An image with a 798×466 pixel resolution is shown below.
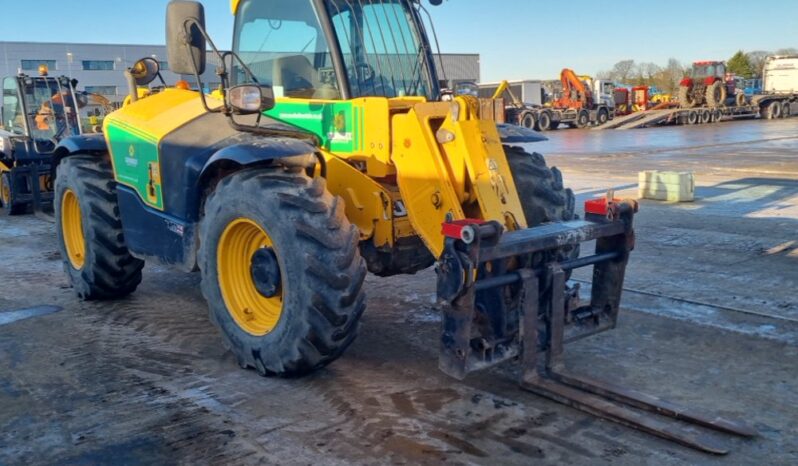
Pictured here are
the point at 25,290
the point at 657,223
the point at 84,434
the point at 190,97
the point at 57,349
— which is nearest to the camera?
the point at 84,434

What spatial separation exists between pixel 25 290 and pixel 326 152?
402 centimetres

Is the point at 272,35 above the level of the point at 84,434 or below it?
above

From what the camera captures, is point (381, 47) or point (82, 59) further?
point (82, 59)

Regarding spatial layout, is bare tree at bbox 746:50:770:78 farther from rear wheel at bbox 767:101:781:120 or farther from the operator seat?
the operator seat

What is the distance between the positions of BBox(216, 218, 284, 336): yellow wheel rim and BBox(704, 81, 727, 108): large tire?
38554 millimetres

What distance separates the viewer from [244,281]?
493 cm

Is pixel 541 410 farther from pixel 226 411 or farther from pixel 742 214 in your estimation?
pixel 742 214

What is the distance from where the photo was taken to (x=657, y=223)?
9867 millimetres

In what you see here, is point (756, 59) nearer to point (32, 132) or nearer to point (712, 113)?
point (712, 113)

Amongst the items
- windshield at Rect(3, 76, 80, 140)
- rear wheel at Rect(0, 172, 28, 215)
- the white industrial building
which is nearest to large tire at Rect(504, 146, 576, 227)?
rear wheel at Rect(0, 172, 28, 215)

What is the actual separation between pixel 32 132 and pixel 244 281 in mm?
10354

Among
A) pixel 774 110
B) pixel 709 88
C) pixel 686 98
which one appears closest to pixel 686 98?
pixel 686 98

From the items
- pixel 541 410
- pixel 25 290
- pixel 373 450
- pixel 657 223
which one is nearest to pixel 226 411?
pixel 373 450

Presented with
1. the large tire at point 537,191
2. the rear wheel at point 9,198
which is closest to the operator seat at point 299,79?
the large tire at point 537,191
